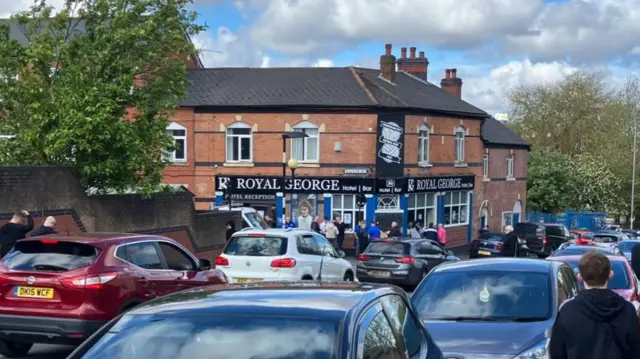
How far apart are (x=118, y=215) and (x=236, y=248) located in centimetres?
563

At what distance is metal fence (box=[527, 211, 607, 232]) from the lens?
62.6m

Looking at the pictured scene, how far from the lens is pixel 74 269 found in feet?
34.9

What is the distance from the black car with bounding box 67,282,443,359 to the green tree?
Result: 51.2ft

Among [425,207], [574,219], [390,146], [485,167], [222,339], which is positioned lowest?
[574,219]

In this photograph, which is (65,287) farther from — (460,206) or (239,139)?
(460,206)

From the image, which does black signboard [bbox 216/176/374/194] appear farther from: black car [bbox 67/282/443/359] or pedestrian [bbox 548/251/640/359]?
black car [bbox 67/282/443/359]

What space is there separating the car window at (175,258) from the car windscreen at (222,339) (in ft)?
24.6

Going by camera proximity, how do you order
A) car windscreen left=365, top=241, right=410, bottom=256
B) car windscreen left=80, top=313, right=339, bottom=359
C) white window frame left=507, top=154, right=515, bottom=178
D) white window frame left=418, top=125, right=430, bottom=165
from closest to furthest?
car windscreen left=80, top=313, right=339, bottom=359
car windscreen left=365, top=241, right=410, bottom=256
white window frame left=418, top=125, right=430, bottom=165
white window frame left=507, top=154, right=515, bottom=178

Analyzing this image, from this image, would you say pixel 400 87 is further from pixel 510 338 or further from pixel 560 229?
pixel 510 338

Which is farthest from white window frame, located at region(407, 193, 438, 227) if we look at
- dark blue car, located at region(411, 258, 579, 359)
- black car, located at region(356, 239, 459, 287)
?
dark blue car, located at region(411, 258, 579, 359)

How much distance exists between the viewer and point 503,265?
9.43m

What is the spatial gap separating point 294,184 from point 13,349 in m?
29.0

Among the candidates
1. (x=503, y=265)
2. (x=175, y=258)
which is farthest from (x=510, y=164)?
(x=503, y=265)

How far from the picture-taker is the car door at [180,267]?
1209cm
